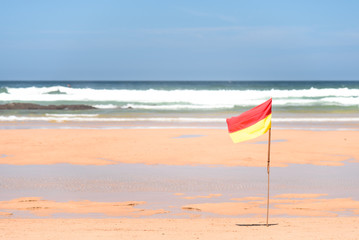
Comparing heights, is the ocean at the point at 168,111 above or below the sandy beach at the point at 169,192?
above

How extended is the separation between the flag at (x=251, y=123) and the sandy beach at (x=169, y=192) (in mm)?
1221

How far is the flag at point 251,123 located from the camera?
6.62 metres

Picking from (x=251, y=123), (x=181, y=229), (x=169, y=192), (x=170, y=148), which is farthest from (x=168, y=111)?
(x=181, y=229)

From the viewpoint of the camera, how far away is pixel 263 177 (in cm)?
1011

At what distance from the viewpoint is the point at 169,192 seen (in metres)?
8.76

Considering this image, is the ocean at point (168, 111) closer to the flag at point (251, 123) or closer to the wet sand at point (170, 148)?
the wet sand at point (170, 148)

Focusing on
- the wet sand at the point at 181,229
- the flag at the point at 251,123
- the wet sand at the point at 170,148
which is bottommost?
the wet sand at the point at 181,229

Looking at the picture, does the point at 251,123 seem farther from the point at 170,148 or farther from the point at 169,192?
the point at 170,148

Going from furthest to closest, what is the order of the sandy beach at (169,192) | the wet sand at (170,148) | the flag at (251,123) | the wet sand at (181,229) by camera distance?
the wet sand at (170,148), the flag at (251,123), the sandy beach at (169,192), the wet sand at (181,229)

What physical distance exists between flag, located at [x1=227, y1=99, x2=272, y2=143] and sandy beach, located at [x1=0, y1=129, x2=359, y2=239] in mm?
1221

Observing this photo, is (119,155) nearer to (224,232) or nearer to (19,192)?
(19,192)

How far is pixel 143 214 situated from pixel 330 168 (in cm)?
544

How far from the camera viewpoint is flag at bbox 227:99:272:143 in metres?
6.62

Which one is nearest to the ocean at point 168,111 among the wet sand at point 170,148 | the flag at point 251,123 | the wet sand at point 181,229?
the wet sand at point 170,148
